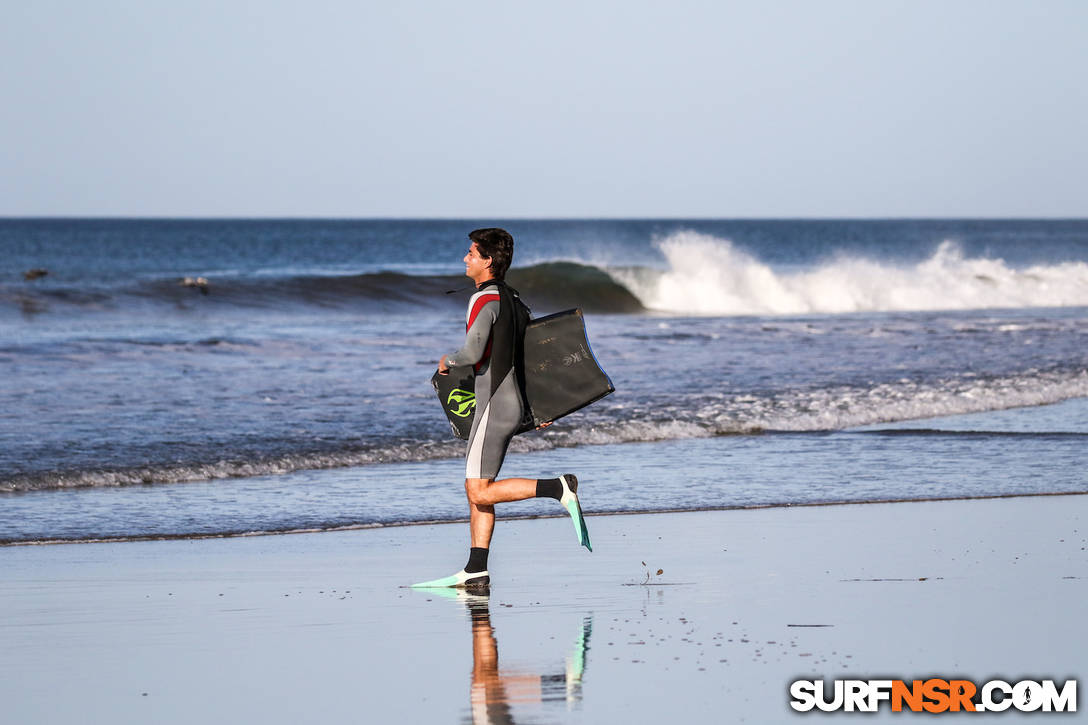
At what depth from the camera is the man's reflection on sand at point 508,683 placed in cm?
450

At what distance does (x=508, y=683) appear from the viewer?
4785 millimetres

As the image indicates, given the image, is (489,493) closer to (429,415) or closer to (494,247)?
(494,247)

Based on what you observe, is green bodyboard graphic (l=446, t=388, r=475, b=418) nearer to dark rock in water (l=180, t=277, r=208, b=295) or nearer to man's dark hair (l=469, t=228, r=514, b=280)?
man's dark hair (l=469, t=228, r=514, b=280)

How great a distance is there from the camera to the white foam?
37.9 metres

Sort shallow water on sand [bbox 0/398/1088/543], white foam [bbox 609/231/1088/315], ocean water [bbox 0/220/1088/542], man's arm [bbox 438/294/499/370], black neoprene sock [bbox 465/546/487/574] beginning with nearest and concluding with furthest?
1. man's arm [bbox 438/294/499/370]
2. black neoprene sock [bbox 465/546/487/574]
3. shallow water on sand [bbox 0/398/1088/543]
4. ocean water [bbox 0/220/1088/542]
5. white foam [bbox 609/231/1088/315]

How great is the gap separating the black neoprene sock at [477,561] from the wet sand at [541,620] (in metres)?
0.15

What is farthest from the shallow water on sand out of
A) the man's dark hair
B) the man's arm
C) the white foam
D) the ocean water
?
the white foam

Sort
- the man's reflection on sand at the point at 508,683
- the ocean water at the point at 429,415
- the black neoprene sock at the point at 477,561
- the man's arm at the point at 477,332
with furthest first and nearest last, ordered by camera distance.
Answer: the ocean water at the point at 429,415
the black neoprene sock at the point at 477,561
the man's arm at the point at 477,332
the man's reflection on sand at the point at 508,683

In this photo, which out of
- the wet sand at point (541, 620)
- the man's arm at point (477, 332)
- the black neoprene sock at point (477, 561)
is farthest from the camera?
the black neoprene sock at point (477, 561)

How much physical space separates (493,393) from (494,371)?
0.12m

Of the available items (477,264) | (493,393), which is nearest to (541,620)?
(493,393)

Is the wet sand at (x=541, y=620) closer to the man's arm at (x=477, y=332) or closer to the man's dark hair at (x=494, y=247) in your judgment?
the man's arm at (x=477, y=332)

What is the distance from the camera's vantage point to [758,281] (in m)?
38.4

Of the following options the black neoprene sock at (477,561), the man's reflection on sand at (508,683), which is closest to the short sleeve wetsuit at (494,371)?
the black neoprene sock at (477,561)
